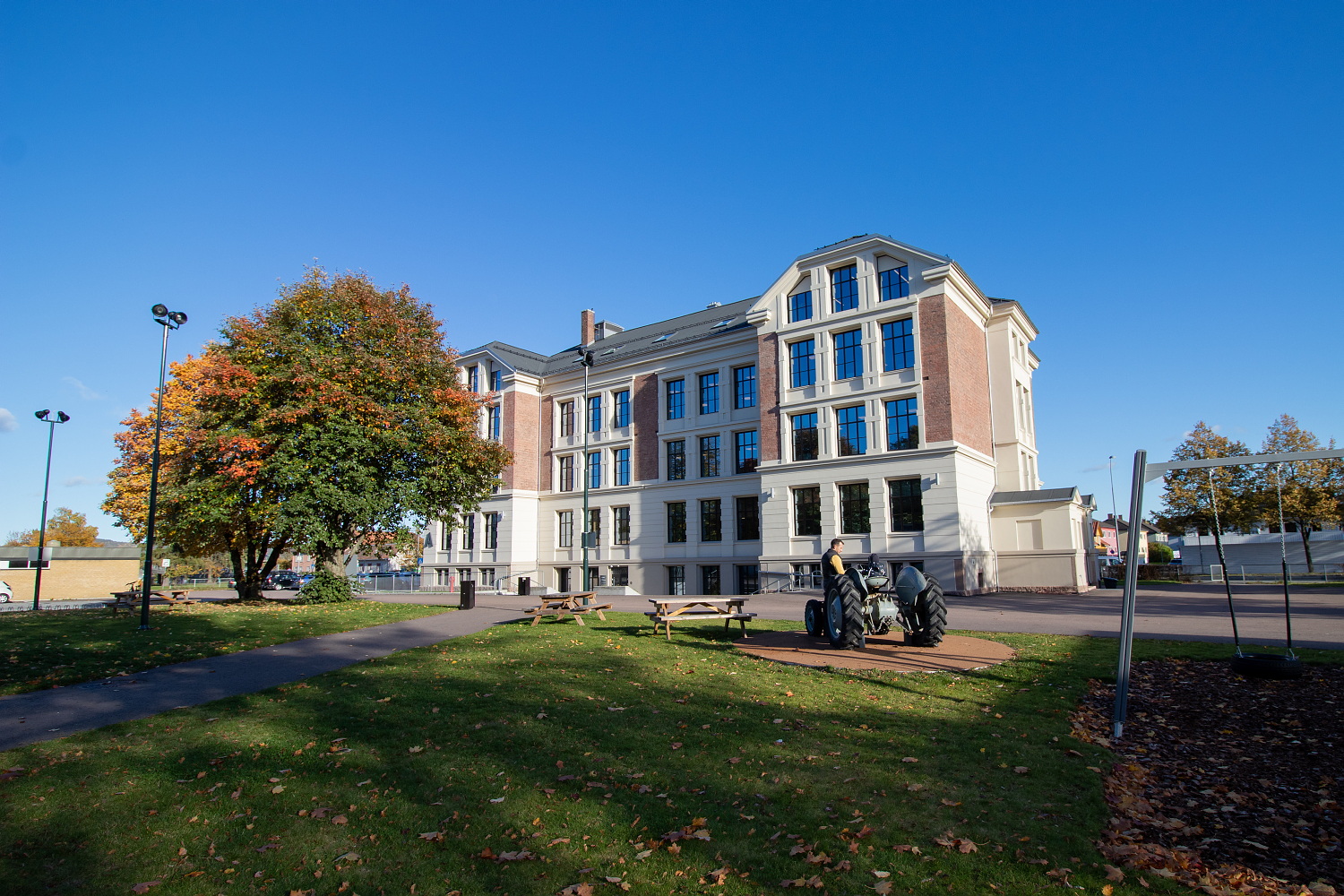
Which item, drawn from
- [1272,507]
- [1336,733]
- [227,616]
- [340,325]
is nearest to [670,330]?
[340,325]

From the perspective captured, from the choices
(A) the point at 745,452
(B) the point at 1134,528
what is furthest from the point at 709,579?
(B) the point at 1134,528

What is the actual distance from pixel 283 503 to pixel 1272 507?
171ft

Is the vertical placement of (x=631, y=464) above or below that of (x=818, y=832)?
above

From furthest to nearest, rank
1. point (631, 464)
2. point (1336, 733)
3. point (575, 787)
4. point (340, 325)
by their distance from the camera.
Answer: point (631, 464)
point (340, 325)
point (1336, 733)
point (575, 787)

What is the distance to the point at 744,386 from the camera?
38938 mm

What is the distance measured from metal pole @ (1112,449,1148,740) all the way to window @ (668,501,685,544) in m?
32.6

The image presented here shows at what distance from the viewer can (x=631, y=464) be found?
139 feet

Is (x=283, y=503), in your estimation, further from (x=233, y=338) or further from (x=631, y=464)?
(x=631, y=464)

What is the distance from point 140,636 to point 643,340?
3431 cm

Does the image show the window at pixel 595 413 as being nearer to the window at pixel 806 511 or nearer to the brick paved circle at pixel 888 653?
the window at pixel 806 511

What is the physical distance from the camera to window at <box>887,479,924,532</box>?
31422 mm

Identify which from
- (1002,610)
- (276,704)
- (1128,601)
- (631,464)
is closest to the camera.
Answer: (1128,601)

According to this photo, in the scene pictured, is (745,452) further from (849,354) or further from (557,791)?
(557,791)

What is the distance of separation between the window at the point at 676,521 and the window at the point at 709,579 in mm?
2208
